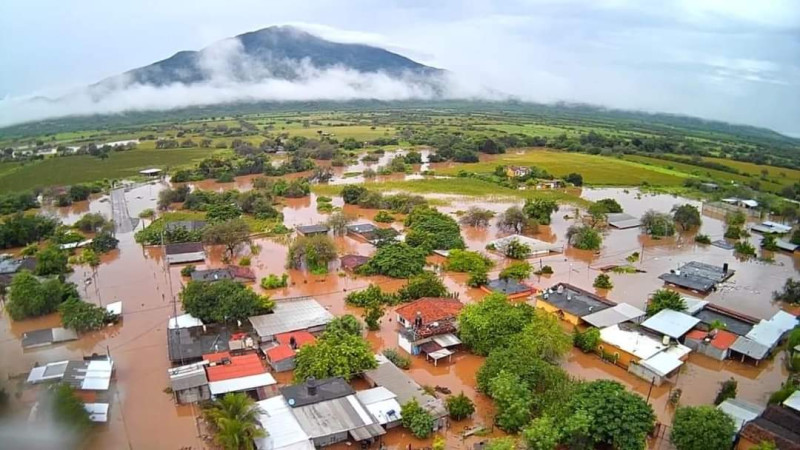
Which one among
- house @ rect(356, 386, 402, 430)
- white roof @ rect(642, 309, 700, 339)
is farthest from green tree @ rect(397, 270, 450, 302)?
white roof @ rect(642, 309, 700, 339)

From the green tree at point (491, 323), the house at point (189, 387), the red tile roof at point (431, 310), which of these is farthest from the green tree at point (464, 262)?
the house at point (189, 387)

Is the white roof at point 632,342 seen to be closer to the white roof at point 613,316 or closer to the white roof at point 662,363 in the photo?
the white roof at point 662,363

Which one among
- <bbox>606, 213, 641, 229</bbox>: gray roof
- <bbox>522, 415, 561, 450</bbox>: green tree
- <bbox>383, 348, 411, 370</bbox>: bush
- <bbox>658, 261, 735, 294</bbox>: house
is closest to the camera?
<bbox>522, 415, 561, 450</bbox>: green tree

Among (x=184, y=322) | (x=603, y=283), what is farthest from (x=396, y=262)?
(x=184, y=322)

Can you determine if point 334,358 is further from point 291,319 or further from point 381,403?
point 291,319

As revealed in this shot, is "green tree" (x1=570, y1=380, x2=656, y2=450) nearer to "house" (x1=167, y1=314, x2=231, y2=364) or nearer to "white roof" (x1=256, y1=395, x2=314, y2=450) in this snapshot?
"white roof" (x1=256, y1=395, x2=314, y2=450)

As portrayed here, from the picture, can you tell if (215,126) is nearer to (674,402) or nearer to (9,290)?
(9,290)
